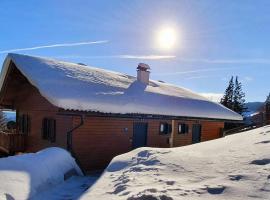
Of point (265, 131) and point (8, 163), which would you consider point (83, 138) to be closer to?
point (8, 163)

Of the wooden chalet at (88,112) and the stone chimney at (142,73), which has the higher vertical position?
the stone chimney at (142,73)

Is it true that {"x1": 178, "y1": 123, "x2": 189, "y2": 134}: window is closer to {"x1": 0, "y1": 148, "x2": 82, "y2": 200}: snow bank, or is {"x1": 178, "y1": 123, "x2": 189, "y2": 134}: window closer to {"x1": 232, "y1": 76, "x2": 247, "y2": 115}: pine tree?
{"x1": 0, "y1": 148, "x2": 82, "y2": 200}: snow bank

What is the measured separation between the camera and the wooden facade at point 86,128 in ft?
45.4

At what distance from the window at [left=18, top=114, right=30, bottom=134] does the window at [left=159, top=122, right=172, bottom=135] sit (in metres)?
6.71

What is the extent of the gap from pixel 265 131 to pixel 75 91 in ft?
26.1

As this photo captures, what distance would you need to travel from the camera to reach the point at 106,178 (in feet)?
25.4

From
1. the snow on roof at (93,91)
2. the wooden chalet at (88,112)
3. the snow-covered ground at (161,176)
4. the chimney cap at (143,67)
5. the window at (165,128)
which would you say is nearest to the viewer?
the snow-covered ground at (161,176)

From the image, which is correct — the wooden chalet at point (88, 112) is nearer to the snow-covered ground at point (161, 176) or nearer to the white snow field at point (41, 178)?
the white snow field at point (41, 178)

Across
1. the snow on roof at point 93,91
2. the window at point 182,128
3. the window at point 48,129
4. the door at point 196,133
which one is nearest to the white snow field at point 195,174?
the snow on roof at point 93,91

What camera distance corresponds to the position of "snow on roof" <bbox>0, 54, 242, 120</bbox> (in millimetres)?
13312

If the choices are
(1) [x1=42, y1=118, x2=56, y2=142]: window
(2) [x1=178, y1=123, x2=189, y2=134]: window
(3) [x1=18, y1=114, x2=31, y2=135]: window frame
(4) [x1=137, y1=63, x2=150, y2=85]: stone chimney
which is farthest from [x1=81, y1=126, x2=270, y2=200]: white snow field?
(4) [x1=137, y1=63, x2=150, y2=85]: stone chimney

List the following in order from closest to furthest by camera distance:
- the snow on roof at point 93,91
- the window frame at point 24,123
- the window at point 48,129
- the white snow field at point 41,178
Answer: the white snow field at point 41,178 → the snow on roof at point 93,91 → the window at point 48,129 → the window frame at point 24,123

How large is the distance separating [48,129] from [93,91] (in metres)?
2.95

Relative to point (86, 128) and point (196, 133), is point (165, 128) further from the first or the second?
point (86, 128)
